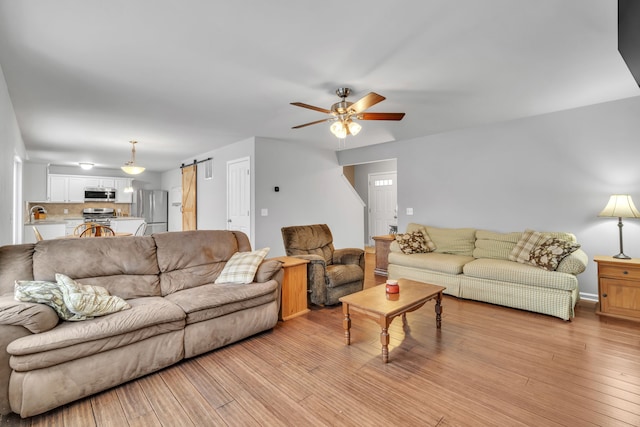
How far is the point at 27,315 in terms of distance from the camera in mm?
1773

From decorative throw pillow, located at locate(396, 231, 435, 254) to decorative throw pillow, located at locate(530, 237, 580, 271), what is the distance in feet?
4.73

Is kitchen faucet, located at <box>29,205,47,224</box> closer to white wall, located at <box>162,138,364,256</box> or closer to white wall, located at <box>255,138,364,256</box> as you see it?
white wall, located at <box>162,138,364,256</box>

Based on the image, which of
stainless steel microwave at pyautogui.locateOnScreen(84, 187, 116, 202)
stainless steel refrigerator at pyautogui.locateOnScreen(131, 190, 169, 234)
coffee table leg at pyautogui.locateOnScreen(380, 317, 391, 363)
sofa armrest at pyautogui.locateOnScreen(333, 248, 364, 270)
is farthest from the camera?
stainless steel refrigerator at pyautogui.locateOnScreen(131, 190, 169, 234)

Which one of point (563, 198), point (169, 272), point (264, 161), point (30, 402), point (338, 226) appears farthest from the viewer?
point (338, 226)

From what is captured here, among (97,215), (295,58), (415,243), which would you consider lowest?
(415,243)

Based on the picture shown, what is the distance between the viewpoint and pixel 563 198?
3914 mm

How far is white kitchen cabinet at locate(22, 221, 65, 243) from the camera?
248 inches

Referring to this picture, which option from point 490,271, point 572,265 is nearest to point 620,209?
point 572,265

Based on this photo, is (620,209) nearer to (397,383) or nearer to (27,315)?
(397,383)

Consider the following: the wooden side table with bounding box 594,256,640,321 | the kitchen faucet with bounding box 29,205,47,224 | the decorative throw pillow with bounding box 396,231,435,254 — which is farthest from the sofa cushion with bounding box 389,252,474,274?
the kitchen faucet with bounding box 29,205,47,224

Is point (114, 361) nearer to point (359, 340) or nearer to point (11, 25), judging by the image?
point (359, 340)

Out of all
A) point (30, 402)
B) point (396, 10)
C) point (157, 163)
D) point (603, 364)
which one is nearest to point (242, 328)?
point (30, 402)

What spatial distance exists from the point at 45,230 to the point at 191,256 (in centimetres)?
592

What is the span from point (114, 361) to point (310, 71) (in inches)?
107
